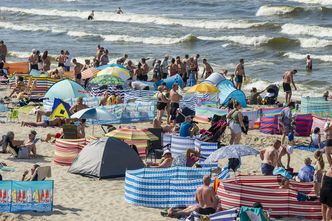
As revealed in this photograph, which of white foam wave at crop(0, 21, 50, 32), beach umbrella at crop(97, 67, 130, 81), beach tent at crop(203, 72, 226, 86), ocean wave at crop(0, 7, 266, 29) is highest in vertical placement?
ocean wave at crop(0, 7, 266, 29)

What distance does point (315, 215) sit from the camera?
13516mm

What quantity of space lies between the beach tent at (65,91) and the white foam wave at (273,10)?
96.5 ft

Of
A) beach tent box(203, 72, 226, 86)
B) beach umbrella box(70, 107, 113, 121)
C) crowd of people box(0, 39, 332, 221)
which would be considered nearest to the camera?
crowd of people box(0, 39, 332, 221)

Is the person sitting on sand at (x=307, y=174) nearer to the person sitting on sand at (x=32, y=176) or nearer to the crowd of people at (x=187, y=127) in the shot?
the crowd of people at (x=187, y=127)

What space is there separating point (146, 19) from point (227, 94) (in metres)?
29.1

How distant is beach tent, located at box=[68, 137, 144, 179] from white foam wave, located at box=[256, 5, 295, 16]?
116 ft

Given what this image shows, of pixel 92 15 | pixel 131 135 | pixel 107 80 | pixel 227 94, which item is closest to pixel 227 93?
pixel 227 94

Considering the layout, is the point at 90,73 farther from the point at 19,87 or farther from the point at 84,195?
the point at 84,195

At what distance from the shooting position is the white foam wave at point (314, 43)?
1547 inches

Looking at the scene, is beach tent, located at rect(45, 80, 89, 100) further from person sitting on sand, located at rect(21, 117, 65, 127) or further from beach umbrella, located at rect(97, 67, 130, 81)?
person sitting on sand, located at rect(21, 117, 65, 127)

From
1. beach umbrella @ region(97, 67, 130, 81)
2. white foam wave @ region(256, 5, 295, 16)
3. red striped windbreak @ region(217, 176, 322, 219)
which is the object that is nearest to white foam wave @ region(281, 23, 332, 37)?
white foam wave @ region(256, 5, 295, 16)

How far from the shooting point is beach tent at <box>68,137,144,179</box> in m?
15.9

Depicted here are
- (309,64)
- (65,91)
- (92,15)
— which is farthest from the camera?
(92,15)

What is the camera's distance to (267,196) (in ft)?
43.9
